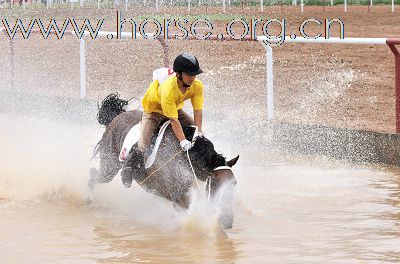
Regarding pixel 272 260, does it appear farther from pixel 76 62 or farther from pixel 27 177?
pixel 76 62

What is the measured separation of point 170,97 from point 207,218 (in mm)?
1106

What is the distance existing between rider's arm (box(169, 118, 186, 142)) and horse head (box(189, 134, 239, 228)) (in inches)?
5.1

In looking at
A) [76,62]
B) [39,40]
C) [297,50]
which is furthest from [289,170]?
[39,40]

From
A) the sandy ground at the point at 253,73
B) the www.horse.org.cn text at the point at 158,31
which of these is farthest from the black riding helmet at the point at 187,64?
the sandy ground at the point at 253,73

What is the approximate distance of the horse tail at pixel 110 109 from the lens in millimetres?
10031

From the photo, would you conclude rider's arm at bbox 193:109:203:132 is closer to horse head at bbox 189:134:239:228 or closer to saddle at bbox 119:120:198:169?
saddle at bbox 119:120:198:169

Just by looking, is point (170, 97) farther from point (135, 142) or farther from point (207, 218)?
point (207, 218)

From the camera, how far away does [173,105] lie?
8352 millimetres

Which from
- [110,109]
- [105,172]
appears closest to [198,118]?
[105,172]

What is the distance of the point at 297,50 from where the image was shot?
75.6 ft

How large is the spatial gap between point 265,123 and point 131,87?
719cm

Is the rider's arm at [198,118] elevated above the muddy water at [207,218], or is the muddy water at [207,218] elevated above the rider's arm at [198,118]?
the rider's arm at [198,118]

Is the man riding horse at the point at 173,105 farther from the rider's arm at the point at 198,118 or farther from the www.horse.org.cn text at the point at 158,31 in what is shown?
the www.horse.org.cn text at the point at 158,31

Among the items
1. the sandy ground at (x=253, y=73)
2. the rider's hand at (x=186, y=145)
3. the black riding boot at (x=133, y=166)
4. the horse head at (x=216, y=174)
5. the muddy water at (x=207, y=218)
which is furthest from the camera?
the sandy ground at (x=253, y=73)
